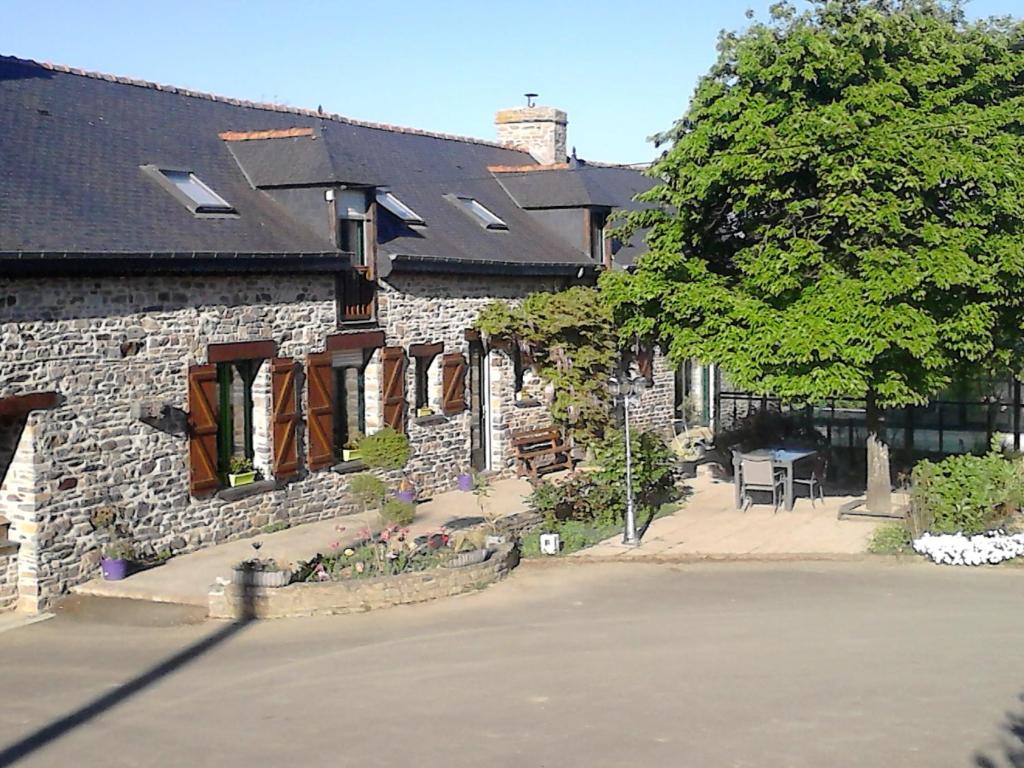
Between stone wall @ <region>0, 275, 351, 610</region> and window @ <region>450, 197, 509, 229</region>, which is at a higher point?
window @ <region>450, 197, 509, 229</region>

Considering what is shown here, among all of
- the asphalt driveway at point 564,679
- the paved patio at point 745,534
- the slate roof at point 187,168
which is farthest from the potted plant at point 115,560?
the paved patio at point 745,534

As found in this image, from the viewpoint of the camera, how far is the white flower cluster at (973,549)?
14.6 metres

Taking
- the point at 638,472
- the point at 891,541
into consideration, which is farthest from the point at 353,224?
the point at 891,541

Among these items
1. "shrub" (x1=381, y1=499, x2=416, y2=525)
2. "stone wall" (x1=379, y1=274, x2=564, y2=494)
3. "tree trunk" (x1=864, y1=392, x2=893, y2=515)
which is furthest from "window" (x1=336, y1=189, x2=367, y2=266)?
"tree trunk" (x1=864, y1=392, x2=893, y2=515)

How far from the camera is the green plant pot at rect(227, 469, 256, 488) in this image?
624 inches

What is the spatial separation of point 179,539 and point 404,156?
385 inches

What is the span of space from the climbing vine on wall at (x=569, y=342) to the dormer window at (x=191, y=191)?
5.28 meters

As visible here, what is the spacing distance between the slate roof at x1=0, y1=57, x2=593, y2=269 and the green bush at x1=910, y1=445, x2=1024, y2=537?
760 cm

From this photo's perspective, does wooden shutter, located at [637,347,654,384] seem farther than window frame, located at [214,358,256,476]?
Yes

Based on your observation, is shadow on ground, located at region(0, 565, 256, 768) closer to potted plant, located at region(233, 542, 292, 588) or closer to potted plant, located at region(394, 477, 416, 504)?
potted plant, located at region(233, 542, 292, 588)

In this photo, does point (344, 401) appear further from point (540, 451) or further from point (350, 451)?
point (540, 451)

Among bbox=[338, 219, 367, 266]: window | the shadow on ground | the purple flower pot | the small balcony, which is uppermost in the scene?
bbox=[338, 219, 367, 266]: window

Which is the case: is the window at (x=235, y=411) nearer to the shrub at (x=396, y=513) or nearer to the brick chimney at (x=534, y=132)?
the shrub at (x=396, y=513)

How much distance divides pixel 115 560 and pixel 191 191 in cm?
504
